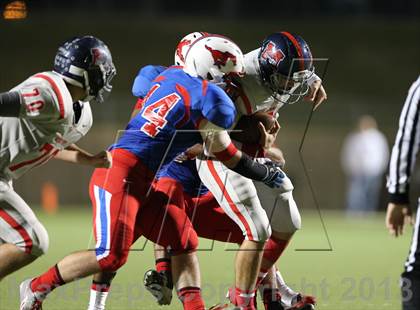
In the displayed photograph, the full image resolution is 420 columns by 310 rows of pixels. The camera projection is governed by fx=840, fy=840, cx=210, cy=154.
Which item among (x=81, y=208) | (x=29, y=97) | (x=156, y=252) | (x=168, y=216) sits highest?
(x=29, y=97)

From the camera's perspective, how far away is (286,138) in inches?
671

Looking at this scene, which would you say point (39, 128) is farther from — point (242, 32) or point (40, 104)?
point (242, 32)

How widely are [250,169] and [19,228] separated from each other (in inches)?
50.4

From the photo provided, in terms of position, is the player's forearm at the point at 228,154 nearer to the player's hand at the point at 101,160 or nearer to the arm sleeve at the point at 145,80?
the player's hand at the point at 101,160

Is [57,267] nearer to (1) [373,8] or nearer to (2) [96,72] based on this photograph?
(2) [96,72]

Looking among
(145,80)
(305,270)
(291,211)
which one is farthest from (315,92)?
(305,270)

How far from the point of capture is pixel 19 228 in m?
4.31

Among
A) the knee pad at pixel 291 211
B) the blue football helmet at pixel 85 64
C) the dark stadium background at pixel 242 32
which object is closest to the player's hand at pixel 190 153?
the knee pad at pixel 291 211

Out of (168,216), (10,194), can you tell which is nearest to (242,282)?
(168,216)

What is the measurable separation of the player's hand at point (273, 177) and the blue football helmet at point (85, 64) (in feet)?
3.44

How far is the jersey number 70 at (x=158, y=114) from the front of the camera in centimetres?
467

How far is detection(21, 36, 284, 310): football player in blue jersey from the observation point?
14.7ft

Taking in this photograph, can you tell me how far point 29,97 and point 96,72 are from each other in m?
0.47

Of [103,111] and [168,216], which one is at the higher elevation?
[168,216]
